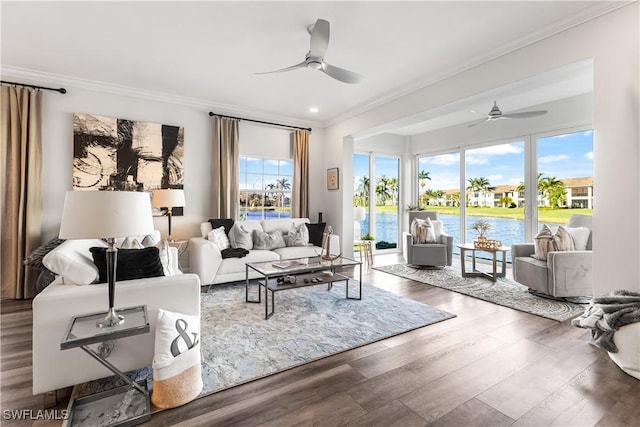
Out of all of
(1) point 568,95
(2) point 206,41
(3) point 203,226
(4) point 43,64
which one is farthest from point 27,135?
(1) point 568,95

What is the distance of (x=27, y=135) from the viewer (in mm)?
3738

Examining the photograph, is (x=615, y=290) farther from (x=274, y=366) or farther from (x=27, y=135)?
(x=27, y=135)

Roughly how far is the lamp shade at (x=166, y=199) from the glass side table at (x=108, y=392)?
8.61 ft

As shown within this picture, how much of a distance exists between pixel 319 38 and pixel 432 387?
2.79m

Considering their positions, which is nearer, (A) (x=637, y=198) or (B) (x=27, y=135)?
(A) (x=637, y=198)

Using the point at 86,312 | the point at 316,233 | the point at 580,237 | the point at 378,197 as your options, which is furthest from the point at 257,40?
the point at 378,197

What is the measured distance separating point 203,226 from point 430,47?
3.84 meters

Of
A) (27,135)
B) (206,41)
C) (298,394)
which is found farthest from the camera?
(27,135)

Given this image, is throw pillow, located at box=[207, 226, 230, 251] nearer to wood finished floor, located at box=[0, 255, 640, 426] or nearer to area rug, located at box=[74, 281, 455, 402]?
area rug, located at box=[74, 281, 455, 402]

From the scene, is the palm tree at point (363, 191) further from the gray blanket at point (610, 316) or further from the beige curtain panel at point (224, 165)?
the gray blanket at point (610, 316)

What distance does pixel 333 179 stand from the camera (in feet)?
19.5

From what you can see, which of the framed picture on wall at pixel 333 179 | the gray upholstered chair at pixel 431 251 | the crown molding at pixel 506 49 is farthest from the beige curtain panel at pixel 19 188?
the gray upholstered chair at pixel 431 251

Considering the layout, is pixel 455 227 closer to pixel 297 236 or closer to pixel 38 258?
pixel 297 236

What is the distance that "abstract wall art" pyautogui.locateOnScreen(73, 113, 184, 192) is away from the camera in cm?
412
